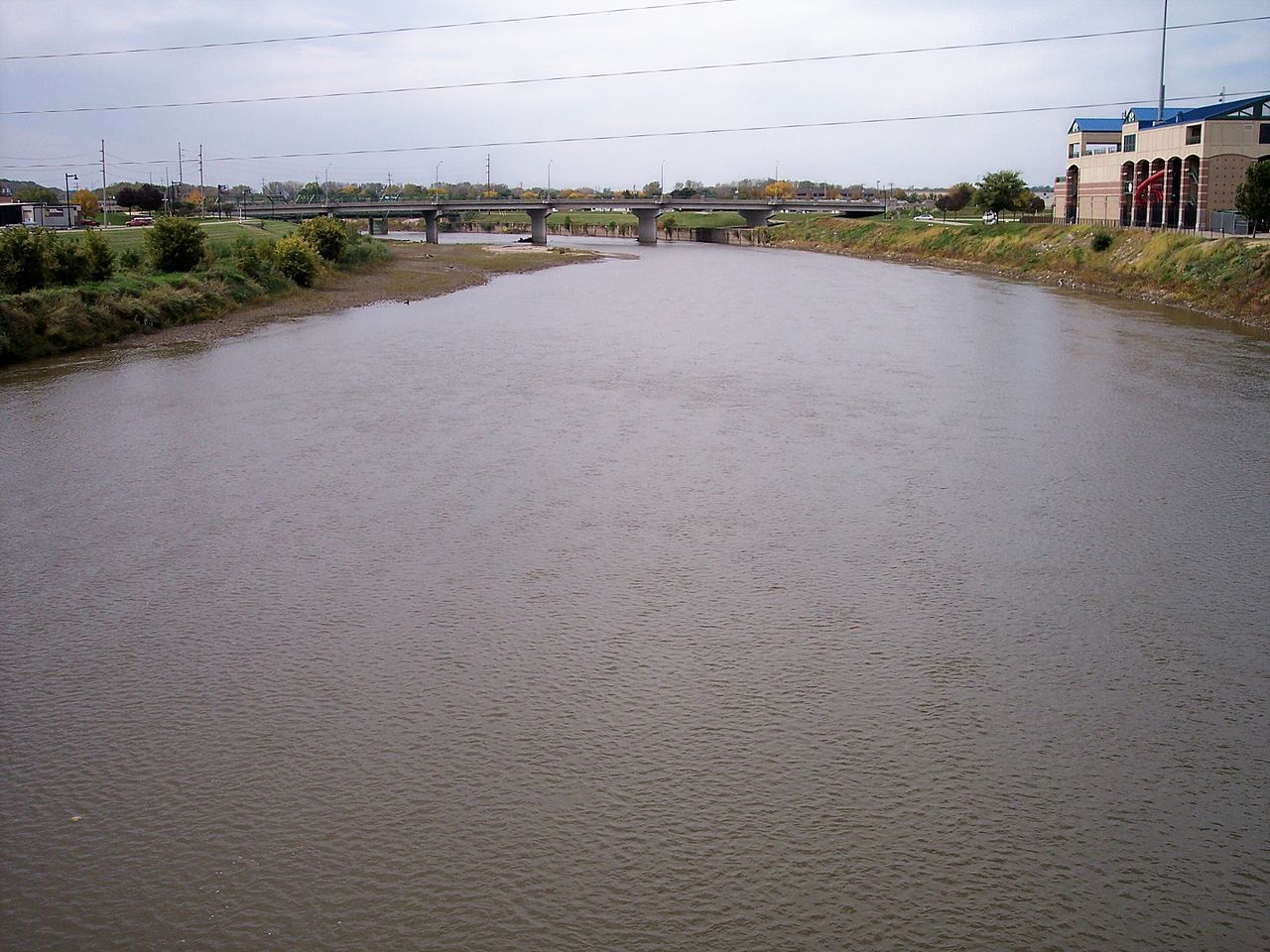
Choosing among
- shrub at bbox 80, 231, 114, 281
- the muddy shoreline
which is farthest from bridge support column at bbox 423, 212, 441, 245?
shrub at bbox 80, 231, 114, 281

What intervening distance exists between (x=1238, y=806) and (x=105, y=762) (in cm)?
791

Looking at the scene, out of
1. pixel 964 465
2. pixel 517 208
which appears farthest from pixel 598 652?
pixel 517 208

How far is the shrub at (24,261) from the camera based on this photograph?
2778 cm

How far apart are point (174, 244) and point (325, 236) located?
14.1 m

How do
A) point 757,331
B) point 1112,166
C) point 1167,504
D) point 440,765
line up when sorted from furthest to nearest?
1. point 1112,166
2. point 757,331
3. point 1167,504
4. point 440,765

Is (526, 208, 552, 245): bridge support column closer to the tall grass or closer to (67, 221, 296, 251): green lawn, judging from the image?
(67, 221, 296, 251): green lawn

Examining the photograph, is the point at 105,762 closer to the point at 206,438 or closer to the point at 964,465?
the point at 206,438

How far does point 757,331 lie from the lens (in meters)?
32.5

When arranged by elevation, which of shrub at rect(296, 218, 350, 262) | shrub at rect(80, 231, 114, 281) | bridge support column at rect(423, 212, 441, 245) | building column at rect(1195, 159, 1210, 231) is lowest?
shrub at rect(80, 231, 114, 281)

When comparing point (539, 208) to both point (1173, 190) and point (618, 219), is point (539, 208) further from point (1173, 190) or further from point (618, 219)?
point (1173, 190)

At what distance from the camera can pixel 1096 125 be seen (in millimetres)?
67938

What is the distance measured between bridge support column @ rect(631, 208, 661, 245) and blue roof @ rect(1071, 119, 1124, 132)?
4651 cm

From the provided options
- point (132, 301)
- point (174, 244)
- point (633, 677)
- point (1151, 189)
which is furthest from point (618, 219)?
point (633, 677)

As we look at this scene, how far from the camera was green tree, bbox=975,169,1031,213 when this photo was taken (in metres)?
72.8
